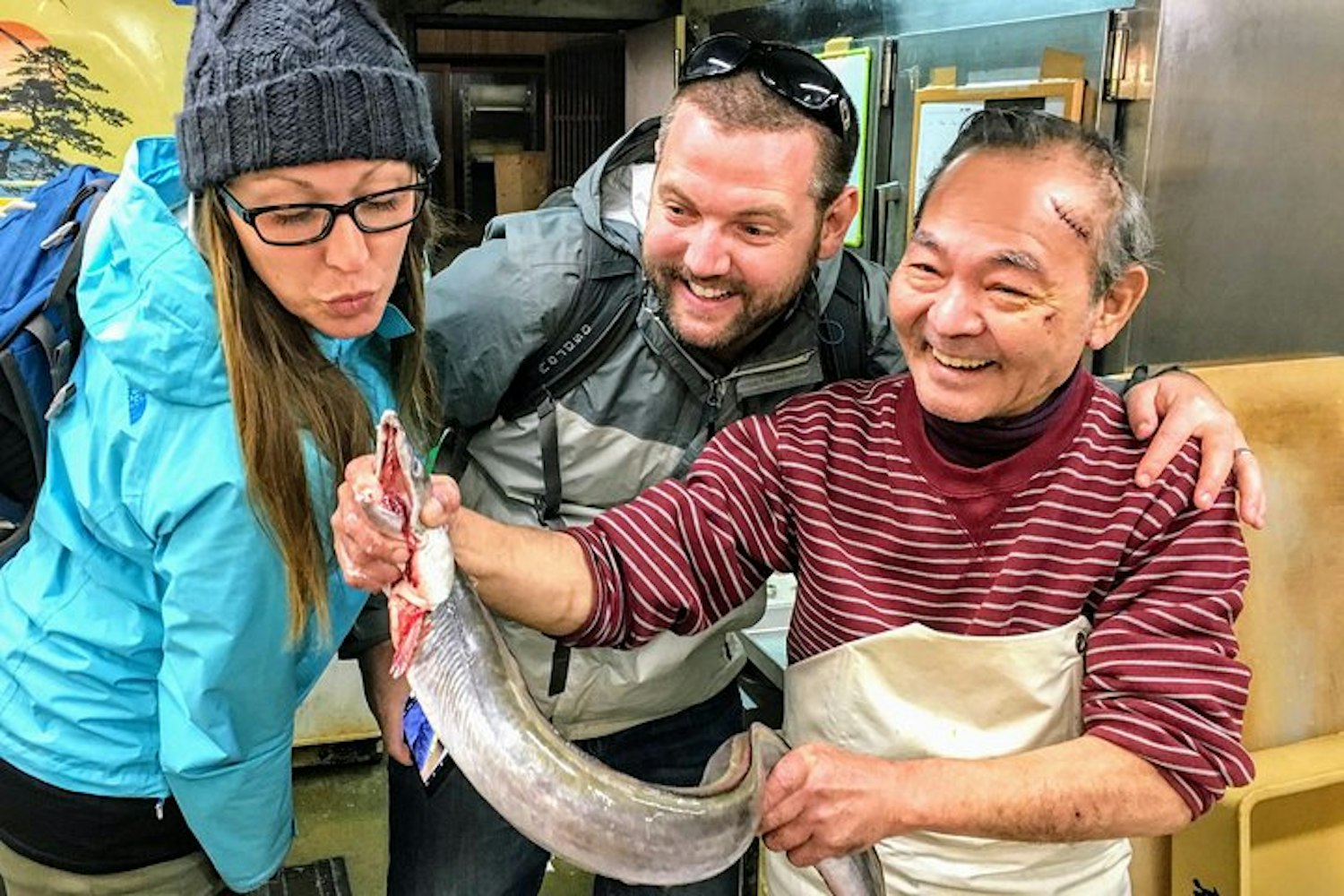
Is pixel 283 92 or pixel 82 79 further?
pixel 82 79

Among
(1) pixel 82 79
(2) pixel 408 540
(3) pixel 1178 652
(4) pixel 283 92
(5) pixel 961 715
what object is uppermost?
(1) pixel 82 79

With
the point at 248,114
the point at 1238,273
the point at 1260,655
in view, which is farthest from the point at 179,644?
the point at 1238,273

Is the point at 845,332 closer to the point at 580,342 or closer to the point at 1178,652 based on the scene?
the point at 580,342

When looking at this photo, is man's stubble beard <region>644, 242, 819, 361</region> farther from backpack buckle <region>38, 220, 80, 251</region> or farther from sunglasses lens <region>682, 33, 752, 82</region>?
backpack buckle <region>38, 220, 80, 251</region>

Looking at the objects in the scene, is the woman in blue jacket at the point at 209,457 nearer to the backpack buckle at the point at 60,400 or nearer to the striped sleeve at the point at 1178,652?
the backpack buckle at the point at 60,400

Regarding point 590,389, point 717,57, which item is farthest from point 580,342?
point 717,57

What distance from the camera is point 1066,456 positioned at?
178 centimetres

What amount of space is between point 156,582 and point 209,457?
0.22 m

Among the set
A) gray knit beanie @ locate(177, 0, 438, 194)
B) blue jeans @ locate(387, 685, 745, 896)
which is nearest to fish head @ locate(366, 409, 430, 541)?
gray knit beanie @ locate(177, 0, 438, 194)

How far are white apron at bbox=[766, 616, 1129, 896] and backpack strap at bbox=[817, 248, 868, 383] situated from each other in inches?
22.1

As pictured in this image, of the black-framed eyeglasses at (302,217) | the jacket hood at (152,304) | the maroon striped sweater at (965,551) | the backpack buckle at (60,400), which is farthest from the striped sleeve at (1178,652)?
the backpack buckle at (60,400)

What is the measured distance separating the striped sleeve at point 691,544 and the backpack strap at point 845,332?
0.26 m

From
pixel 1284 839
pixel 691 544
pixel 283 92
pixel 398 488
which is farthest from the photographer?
pixel 1284 839

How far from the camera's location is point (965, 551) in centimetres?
179
